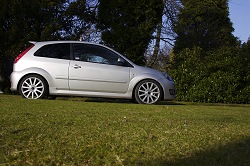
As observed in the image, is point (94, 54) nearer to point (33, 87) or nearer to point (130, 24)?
point (33, 87)

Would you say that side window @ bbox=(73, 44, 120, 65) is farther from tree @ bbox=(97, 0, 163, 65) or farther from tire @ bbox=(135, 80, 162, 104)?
tree @ bbox=(97, 0, 163, 65)

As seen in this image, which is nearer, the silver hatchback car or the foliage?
the silver hatchback car

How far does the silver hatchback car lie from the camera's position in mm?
9102

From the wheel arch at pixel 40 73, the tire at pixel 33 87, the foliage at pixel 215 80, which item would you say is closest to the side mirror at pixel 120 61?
the wheel arch at pixel 40 73

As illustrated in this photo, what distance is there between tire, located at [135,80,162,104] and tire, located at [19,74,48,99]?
85.8 inches

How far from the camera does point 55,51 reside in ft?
30.6

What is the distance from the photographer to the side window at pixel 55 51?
30.4 ft

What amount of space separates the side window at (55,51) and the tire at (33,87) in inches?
22.7

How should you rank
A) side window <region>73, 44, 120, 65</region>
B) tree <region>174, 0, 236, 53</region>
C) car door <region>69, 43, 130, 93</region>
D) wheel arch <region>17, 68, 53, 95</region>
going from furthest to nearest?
tree <region>174, 0, 236, 53</region>
side window <region>73, 44, 120, 65</region>
car door <region>69, 43, 130, 93</region>
wheel arch <region>17, 68, 53, 95</region>

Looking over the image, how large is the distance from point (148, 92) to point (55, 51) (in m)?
2.42

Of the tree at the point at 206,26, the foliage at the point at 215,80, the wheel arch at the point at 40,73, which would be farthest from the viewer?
the tree at the point at 206,26

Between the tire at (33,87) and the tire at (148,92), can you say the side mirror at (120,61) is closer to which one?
the tire at (148,92)

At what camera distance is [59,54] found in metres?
9.31

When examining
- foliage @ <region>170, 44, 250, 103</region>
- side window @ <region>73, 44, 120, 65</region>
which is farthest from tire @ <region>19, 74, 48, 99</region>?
foliage @ <region>170, 44, 250, 103</region>
